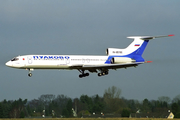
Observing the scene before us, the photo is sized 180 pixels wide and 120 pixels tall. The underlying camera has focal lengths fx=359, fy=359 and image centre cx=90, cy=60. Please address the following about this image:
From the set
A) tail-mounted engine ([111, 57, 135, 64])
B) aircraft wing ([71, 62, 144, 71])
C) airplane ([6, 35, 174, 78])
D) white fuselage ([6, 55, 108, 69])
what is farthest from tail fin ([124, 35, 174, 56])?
white fuselage ([6, 55, 108, 69])

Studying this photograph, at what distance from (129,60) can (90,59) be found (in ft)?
24.6

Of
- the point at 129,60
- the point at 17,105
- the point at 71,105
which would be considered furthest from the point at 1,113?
the point at 129,60

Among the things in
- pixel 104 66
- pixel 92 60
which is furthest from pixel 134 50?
pixel 92 60

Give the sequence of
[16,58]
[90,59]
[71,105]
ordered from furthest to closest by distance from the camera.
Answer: [71,105], [90,59], [16,58]

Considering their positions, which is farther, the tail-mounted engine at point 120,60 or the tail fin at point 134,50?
the tail fin at point 134,50

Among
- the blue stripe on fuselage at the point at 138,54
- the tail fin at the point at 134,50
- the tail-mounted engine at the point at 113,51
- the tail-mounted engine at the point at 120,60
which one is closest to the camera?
the tail-mounted engine at the point at 120,60

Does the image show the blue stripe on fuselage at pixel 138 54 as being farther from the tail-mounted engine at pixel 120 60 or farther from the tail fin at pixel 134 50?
the tail-mounted engine at pixel 120 60

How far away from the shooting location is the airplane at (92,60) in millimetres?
57438

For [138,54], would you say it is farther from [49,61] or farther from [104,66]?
[49,61]

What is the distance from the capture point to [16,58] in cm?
5762

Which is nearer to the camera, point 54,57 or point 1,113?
point 54,57

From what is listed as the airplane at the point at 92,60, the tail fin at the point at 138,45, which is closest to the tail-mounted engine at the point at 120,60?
the airplane at the point at 92,60

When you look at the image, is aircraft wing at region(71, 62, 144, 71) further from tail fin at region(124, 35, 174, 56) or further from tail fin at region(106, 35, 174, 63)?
tail fin at region(124, 35, 174, 56)

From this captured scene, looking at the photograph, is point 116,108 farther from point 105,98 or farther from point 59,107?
point 59,107
